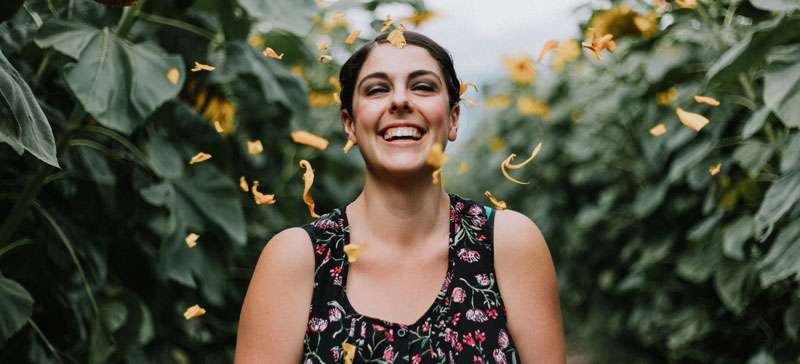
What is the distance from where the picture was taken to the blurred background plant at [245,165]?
206cm

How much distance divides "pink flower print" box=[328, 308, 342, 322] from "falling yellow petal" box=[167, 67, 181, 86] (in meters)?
0.83

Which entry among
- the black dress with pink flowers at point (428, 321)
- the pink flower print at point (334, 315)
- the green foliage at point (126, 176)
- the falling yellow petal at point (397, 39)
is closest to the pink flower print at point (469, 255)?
the black dress with pink flowers at point (428, 321)

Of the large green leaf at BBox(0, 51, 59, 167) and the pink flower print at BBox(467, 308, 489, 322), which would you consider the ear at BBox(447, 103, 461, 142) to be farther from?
the large green leaf at BBox(0, 51, 59, 167)

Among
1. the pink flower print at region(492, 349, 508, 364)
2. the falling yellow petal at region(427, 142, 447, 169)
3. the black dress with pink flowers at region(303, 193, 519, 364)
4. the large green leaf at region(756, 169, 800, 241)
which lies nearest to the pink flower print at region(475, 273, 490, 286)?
the black dress with pink flowers at region(303, 193, 519, 364)

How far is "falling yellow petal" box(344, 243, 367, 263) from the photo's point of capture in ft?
5.03

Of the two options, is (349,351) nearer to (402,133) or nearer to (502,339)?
(502,339)

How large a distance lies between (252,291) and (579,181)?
3.32 m

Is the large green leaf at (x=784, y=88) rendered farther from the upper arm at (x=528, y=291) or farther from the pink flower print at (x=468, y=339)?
the pink flower print at (x=468, y=339)

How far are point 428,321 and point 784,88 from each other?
931mm

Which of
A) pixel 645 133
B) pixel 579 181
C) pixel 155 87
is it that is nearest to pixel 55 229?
pixel 155 87

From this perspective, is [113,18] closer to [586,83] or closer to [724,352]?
[724,352]

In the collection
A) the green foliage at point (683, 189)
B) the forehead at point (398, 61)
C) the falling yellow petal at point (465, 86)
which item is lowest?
the green foliage at point (683, 189)

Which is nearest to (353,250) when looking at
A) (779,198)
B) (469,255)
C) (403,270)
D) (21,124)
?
(403,270)

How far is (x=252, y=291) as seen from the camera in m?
1.57
